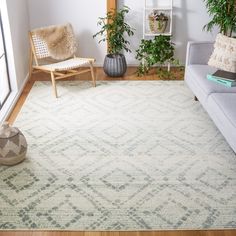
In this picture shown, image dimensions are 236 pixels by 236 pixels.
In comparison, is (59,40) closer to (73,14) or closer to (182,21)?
(73,14)

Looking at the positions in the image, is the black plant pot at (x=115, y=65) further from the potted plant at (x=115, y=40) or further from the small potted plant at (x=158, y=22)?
the small potted plant at (x=158, y=22)

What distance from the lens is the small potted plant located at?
15.0 ft

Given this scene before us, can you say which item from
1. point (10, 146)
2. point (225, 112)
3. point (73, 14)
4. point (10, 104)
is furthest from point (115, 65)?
point (10, 146)

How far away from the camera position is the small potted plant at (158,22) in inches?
181

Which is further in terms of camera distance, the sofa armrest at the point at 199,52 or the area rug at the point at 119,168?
the sofa armrest at the point at 199,52

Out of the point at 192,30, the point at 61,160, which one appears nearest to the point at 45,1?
the point at 192,30

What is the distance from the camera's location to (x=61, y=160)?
287 centimetres

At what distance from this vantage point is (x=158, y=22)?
15.1ft

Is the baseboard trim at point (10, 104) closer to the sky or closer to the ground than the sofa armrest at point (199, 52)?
closer to the ground

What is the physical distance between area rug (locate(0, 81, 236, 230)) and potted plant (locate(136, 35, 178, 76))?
70 centimetres

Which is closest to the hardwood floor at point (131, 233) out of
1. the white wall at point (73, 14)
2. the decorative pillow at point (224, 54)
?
the decorative pillow at point (224, 54)

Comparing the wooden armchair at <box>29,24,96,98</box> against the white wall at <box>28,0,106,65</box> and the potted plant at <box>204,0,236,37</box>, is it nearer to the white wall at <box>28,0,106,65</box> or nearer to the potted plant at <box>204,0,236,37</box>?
the white wall at <box>28,0,106,65</box>

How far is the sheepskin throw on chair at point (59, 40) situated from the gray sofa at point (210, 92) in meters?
1.53

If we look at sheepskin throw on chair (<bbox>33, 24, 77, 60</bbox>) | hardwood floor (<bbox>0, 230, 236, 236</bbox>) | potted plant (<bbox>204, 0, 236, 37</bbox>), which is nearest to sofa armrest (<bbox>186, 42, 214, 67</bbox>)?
potted plant (<bbox>204, 0, 236, 37</bbox>)
